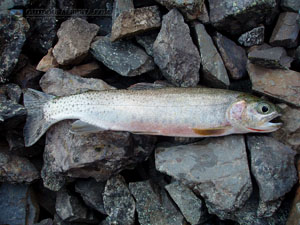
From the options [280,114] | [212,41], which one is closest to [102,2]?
[212,41]

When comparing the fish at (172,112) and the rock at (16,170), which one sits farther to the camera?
the rock at (16,170)

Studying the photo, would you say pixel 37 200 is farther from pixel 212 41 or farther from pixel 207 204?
pixel 212 41

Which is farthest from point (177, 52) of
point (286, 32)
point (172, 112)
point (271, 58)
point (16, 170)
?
point (16, 170)

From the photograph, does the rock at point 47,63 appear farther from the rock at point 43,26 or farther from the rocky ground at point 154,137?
the rock at point 43,26

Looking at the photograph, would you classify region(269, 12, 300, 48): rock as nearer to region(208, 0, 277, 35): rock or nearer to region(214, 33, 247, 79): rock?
region(208, 0, 277, 35): rock

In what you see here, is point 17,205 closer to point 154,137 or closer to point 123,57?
point 154,137

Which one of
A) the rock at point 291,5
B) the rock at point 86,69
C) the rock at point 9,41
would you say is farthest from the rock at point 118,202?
the rock at point 291,5

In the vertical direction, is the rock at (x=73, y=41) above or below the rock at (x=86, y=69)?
above
